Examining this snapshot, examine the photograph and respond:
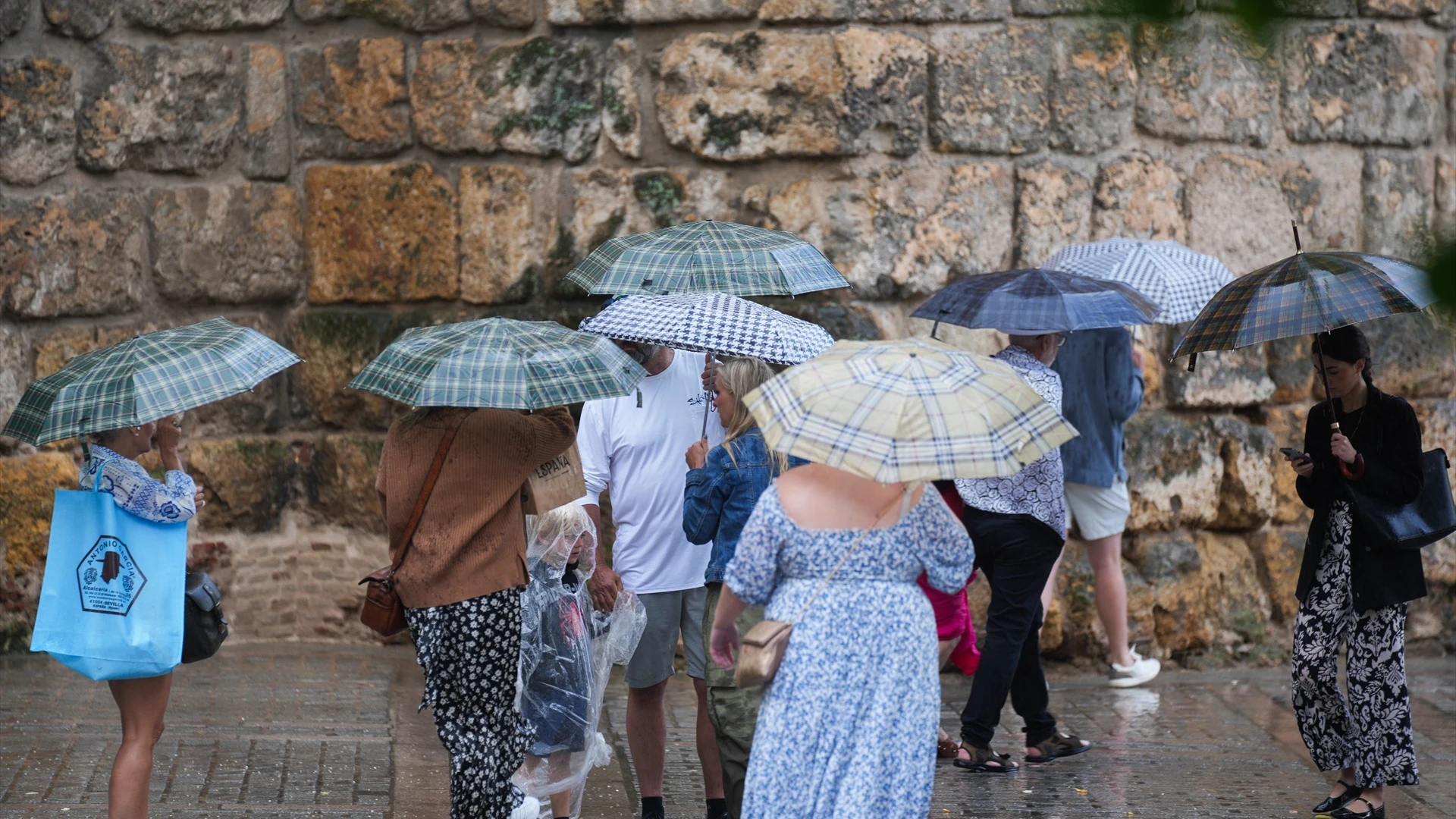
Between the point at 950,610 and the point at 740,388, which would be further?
the point at 950,610

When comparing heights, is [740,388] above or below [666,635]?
above

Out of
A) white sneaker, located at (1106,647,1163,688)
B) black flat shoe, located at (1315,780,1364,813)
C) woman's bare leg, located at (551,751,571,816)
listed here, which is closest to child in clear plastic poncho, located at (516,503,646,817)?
woman's bare leg, located at (551,751,571,816)

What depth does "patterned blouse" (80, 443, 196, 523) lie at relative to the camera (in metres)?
4.29

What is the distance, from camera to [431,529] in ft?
14.8

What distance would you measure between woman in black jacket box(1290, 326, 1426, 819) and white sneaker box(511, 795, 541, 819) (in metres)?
2.55

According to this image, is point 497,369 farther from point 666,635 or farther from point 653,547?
→ point 666,635

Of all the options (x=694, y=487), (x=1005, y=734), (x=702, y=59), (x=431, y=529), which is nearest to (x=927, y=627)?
(x=694, y=487)

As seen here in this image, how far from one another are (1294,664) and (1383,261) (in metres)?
1.37

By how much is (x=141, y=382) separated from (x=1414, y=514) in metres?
3.91

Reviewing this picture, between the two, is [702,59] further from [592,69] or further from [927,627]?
[927,627]

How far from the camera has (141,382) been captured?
13.7 feet

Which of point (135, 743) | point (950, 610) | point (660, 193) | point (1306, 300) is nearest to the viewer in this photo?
point (135, 743)

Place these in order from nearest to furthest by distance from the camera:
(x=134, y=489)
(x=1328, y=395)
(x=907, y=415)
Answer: (x=907, y=415) < (x=134, y=489) < (x=1328, y=395)

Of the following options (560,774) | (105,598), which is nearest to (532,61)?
(560,774)
